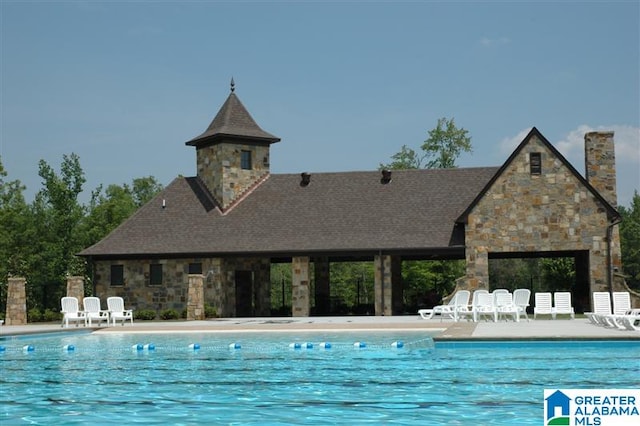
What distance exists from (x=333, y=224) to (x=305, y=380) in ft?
67.5

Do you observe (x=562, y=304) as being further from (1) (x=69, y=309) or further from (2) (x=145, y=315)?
(1) (x=69, y=309)

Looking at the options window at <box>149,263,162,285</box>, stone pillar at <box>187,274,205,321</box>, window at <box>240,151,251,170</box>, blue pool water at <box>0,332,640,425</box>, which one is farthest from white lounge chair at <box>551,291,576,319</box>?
window at <box>149,263,162,285</box>

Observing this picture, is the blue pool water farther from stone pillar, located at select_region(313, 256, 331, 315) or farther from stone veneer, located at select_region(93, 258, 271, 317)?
stone pillar, located at select_region(313, 256, 331, 315)

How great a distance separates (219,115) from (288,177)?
165 inches

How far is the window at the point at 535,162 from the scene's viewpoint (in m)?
31.2

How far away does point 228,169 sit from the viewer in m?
36.3

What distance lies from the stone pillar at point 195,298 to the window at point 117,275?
4.89 meters

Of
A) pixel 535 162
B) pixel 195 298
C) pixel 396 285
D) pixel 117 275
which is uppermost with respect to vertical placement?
pixel 535 162

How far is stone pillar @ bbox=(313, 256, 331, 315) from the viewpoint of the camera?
3600cm

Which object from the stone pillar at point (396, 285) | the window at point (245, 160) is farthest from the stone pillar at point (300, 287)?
the window at point (245, 160)

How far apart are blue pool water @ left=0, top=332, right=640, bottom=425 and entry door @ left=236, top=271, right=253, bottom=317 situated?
1468 cm

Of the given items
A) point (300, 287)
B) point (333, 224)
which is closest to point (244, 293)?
point (300, 287)

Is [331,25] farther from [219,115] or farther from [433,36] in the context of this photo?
[219,115]

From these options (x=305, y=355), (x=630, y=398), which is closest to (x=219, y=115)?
(x=305, y=355)
